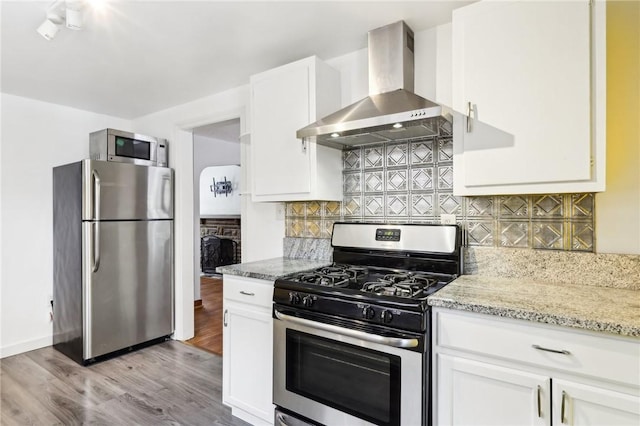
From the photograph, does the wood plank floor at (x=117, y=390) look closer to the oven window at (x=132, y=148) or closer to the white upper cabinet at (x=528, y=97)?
the oven window at (x=132, y=148)

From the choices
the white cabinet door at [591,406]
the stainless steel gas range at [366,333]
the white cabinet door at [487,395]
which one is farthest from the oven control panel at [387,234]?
the white cabinet door at [591,406]

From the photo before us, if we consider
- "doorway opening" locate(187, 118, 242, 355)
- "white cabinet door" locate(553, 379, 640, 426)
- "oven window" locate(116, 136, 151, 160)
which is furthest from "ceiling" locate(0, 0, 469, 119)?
"doorway opening" locate(187, 118, 242, 355)

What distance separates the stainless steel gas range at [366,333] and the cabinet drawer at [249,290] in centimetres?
12

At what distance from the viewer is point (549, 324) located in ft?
4.05

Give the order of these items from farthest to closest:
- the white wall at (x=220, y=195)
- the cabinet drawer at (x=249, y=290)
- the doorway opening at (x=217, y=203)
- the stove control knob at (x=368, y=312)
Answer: the white wall at (x=220, y=195)
the doorway opening at (x=217, y=203)
the cabinet drawer at (x=249, y=290)
the stove control knob at (x=368, y=312)

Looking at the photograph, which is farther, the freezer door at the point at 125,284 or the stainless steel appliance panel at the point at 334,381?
the freezer door at the point at 125,284

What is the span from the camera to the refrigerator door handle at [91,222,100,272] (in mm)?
2938

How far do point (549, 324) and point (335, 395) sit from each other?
38.3 inches

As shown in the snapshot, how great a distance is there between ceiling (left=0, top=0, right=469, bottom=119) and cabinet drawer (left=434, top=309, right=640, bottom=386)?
1573 millimetres

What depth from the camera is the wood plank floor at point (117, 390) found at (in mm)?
2201

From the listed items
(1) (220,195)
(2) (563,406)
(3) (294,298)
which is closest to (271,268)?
(3) (294,298)

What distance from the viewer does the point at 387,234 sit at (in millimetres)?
2119

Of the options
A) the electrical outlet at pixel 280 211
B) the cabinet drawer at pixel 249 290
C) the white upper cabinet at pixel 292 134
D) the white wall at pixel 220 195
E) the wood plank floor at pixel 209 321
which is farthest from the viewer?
the white wall at pixel 220 195

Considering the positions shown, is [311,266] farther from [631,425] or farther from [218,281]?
[218,281]
